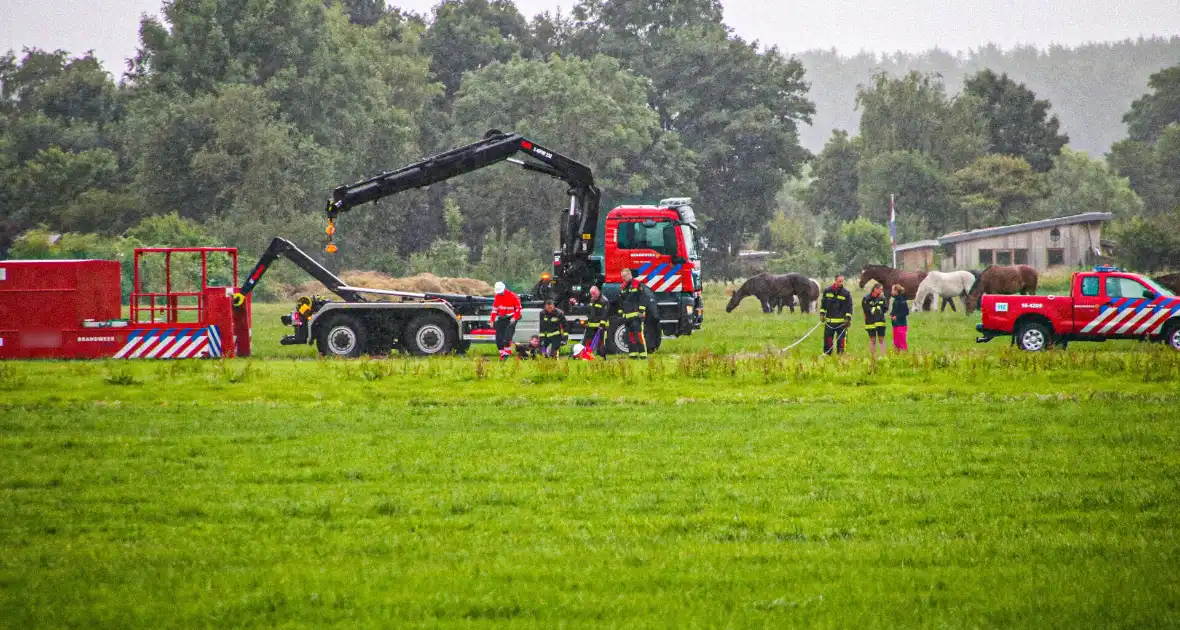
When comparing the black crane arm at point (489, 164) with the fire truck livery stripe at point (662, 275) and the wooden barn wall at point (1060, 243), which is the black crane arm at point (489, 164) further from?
the wooden barn wall at point (1060, 243)

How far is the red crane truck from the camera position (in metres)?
29.3

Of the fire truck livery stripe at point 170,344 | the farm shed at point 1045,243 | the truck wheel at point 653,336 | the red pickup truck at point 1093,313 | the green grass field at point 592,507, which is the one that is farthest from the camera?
the farm shed at point 1045,243

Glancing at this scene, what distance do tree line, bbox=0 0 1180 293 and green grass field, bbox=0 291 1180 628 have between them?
1976 inches

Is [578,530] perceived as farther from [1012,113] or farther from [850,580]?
[1012,113]

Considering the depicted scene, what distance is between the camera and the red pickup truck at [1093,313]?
29.1 metres

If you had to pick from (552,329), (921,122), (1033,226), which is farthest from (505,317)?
(921,122)

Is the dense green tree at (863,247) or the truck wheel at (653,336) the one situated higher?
the dense green tree at (863,247)

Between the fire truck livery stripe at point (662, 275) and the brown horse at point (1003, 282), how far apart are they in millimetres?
19536

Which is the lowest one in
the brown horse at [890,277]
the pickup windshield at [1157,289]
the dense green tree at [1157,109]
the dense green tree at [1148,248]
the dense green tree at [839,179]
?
the pickup windshield at [1157,289]

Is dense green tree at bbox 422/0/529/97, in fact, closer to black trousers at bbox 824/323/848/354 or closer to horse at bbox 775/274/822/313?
horse at bbox 775/274/822/313

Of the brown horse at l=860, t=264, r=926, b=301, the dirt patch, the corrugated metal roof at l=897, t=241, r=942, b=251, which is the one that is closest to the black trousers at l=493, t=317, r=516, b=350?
the brown horse at l=860, t=264, r=926, b=301

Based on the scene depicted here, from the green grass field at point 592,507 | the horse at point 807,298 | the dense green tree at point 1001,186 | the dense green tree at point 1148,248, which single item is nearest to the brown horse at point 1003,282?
the horse at point 807,298

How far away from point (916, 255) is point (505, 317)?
208ft

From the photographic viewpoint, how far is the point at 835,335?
28.2 m
